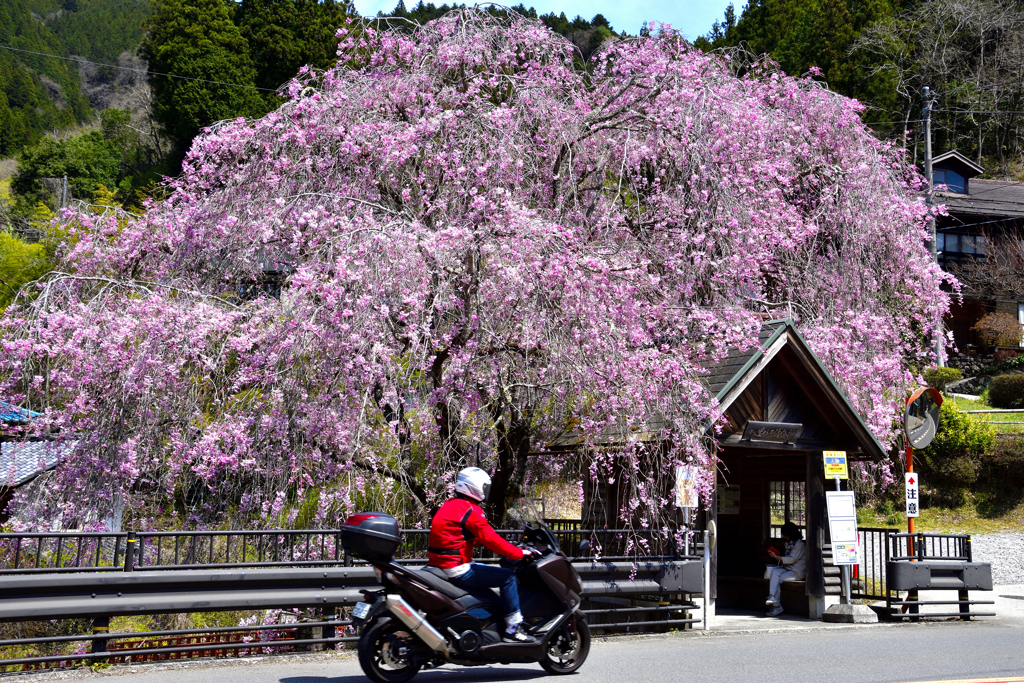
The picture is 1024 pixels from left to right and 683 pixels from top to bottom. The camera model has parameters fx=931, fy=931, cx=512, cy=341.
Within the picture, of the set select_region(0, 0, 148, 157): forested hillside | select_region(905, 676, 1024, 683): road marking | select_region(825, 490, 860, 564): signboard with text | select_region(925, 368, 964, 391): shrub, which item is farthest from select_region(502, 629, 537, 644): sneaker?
select_region(0, 0, 148, 157): forested hillside

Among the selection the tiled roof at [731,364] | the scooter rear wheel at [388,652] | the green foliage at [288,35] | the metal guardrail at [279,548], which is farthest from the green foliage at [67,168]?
the scooter rear wheel at [388,652]

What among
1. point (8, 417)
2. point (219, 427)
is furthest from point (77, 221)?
point (219, 427)

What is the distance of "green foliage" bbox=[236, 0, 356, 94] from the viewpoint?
54.8 metres

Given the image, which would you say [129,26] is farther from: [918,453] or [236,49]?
[918,453]

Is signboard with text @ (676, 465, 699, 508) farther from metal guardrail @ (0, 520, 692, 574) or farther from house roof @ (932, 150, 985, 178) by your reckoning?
house roof @ (932, 150, 985, 178)

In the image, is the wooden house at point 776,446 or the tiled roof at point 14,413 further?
the wooden house at point 776,446

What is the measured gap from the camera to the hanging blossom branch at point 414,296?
10.0 metres

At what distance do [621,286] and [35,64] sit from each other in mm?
106401

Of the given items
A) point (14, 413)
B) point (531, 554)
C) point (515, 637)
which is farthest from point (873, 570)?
point (14, 413)

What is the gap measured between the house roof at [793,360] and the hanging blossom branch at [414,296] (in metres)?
0.29

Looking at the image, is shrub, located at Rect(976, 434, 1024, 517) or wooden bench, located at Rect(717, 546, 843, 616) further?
shrub, located at Rect(976, 434, 1024, 517)

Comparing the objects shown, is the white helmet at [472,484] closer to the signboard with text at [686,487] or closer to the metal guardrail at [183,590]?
the metal guardrail at [183,590]

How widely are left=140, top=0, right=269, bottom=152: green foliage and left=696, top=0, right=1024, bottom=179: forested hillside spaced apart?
88.7 ft

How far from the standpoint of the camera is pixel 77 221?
13.8m
